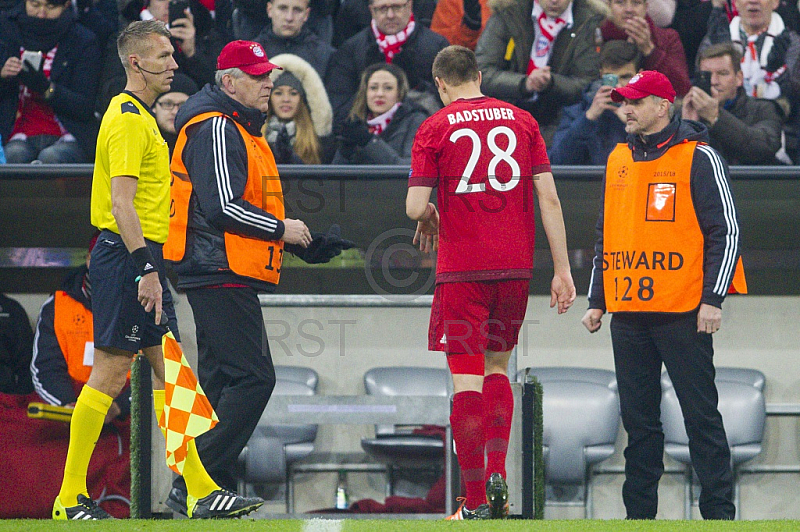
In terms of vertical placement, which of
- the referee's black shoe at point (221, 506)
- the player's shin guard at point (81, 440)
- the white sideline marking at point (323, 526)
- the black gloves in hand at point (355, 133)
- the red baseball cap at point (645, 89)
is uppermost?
the red baseball cap at point (645, 89)

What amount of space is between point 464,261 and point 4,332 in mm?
3157

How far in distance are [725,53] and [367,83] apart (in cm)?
199

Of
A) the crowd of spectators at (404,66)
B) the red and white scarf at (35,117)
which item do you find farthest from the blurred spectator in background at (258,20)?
the red and white scarf at (35,117)

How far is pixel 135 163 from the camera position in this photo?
3.36 metres

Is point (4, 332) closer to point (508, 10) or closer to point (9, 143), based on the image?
point (9, 143)

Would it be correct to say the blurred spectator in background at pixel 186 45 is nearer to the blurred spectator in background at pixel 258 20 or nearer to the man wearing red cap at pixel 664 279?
the blurred spectator in background at pixel 258 20

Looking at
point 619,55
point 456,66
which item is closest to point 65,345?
point 456,66

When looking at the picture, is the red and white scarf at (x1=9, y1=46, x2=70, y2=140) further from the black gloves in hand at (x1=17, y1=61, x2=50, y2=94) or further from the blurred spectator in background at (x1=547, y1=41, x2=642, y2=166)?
the blurred spectator in background at (x1=547, y1=41, x2=642, y2=166)

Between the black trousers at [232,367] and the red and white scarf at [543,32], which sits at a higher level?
the red and white scarf at [543,32]

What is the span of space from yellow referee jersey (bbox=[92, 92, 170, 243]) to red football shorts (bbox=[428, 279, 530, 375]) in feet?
3.29

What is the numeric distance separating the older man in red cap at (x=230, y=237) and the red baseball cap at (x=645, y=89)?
4.75 feet

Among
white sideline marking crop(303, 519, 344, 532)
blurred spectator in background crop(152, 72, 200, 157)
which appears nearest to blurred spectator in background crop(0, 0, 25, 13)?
blurred spectator in background crop(152, 72, 200, 157)

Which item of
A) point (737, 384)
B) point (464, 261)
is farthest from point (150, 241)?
point (737, 384)

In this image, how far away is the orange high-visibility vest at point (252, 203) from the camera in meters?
3.56
